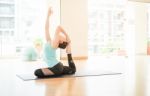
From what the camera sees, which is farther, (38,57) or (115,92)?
(38,57)

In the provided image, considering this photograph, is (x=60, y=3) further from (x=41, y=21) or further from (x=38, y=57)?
(x=38, y=57)

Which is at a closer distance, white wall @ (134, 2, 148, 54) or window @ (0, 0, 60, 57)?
window @ (0, 0, 60, 57)

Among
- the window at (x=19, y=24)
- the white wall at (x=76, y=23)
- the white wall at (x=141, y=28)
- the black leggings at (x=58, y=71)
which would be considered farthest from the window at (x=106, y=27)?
the black leggings at (x=58, y=71)

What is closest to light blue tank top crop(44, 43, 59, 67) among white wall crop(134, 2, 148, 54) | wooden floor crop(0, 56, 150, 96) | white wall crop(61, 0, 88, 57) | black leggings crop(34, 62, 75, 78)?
black leggings crop(34, 62, 75, 78)

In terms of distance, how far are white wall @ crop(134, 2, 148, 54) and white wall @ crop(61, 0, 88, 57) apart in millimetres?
2062

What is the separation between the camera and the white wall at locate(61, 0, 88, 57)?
615 centimetres

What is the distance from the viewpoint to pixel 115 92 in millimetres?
2451

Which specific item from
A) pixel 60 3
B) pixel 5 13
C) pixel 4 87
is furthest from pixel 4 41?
pixel 4 87

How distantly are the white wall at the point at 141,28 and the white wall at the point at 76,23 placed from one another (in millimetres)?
2062

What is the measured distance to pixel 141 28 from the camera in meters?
7.81

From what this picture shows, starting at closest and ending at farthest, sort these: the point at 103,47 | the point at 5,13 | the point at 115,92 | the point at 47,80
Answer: the point at 115,92 → the point at 47,80 → the point at 5,13 → the point at 103,47

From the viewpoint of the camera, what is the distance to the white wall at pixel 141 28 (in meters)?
7.72

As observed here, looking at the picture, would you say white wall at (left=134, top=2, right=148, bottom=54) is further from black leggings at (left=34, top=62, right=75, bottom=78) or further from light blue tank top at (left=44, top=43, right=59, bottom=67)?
light blue tank top at (left=44, top=43, right=59, bottom=67)

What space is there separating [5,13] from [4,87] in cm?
400
